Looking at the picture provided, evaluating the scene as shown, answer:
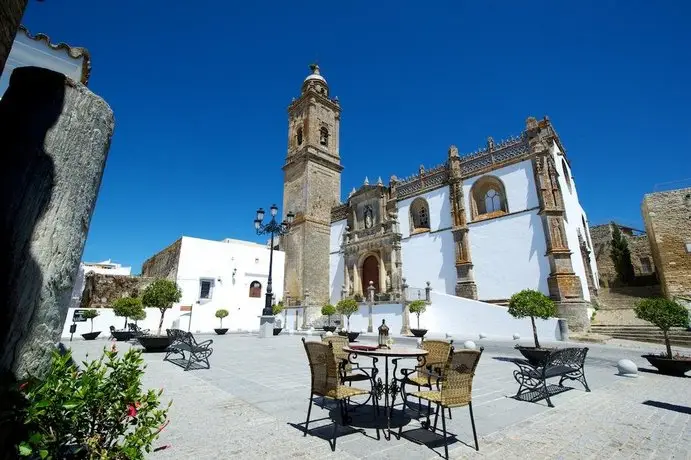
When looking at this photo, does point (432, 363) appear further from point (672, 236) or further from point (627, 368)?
point (672, 236)

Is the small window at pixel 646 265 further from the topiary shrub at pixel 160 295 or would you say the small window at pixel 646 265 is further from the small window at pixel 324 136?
the topiary shrub at pixel 160 295

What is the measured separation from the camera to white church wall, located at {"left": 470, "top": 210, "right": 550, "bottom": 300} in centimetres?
1619

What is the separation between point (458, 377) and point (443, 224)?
58.3 feet

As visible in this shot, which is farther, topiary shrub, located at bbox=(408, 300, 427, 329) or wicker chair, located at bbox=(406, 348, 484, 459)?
topiary shrub, located at bbox=(408, 300, 427, 329)

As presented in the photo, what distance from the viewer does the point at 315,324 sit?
23156mm

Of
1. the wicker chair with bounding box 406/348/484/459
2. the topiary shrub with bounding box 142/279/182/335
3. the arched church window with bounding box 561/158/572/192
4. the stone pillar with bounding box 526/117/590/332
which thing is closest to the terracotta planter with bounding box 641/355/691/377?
the wicker chair with bounding box 406/348/484/459

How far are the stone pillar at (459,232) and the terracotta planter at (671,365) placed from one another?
11014mm

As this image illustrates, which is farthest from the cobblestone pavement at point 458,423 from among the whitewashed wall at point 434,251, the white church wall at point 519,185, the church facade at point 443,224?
the whitewashed wall at point 434,251

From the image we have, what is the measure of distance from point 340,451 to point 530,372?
11.7 feet

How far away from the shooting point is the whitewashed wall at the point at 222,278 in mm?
20297

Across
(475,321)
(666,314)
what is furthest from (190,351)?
(475,321)

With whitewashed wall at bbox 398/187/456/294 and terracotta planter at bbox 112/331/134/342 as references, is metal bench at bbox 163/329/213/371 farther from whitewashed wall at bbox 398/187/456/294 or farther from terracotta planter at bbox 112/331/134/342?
whitewashed wall at bbox 398/187/456/294

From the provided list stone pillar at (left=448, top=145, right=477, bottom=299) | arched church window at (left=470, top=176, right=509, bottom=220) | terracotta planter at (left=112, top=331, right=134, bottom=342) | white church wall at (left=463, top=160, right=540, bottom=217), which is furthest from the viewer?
arched church window at (left=470, top=176, right=509, bottom=220)

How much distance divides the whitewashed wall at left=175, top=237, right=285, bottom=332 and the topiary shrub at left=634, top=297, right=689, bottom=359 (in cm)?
2033
